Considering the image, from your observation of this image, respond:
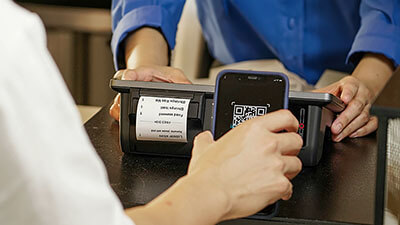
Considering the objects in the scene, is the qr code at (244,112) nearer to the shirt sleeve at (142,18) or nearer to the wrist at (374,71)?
the wrist at (374,71)

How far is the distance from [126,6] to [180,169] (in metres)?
0.56

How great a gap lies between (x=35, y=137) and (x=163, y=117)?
17.3 inches

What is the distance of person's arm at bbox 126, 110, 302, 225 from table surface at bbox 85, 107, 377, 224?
81 mm

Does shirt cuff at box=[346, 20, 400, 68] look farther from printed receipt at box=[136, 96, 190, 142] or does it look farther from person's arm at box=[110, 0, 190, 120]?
printed receipt at box=[136, 96, 190, 142]

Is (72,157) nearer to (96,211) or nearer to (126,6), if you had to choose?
(96,211)

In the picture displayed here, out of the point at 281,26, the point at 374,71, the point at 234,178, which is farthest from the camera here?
the point at 281,26

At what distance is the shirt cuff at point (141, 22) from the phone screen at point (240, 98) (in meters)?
0.55

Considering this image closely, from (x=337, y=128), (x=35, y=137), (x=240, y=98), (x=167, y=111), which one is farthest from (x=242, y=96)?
(x=35, y=137)

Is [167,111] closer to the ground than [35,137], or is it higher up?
closer to the ground

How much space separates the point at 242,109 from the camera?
0.80 meters

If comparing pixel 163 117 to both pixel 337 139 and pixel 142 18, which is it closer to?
pixel 337 139

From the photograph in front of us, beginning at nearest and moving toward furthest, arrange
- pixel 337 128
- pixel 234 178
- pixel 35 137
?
pixel 35 137
pixel 234 178
pixel 337 128

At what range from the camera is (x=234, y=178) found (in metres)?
0.62

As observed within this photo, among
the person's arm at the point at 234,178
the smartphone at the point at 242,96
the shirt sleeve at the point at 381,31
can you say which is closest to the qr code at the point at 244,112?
the smartphone at the point at 242,96
